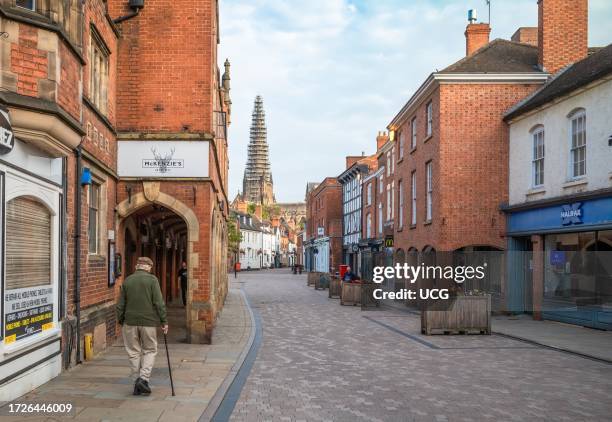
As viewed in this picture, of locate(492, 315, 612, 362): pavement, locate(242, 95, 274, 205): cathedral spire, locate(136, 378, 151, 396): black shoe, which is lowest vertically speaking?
locate(492, 315, 612, 362): pavement

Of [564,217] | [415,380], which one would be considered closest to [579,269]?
[564,217]

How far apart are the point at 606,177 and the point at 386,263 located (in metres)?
18.1

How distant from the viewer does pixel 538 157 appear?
19.5 m

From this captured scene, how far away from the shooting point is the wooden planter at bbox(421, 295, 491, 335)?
15.7 m

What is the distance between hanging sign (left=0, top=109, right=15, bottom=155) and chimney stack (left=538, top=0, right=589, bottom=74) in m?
18.6

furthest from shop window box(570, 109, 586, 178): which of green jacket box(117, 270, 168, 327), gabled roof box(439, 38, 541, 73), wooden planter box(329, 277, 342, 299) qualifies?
wooden planter box(329, 277, 342, 299)

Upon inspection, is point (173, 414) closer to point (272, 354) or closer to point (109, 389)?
point (109, 389)

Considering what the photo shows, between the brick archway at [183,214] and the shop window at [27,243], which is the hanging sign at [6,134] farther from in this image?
the brick archway at [183,214]

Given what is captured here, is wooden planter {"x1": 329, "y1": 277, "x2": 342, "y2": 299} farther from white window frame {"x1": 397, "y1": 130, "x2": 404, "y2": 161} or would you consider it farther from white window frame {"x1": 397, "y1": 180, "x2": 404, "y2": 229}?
white window frame {"x1": 397, "y1": 130, "x2": 404, "y2": 161}

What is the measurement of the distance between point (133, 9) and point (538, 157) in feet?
41.5

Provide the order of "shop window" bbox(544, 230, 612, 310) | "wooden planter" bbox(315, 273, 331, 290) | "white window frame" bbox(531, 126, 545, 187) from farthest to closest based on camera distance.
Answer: "wooden planter" bbox(315, 273, 331, 290) < "white window frame" bbox(531, 126, 545, 187) < "shop window" bbox(544, 230, 612, 310)

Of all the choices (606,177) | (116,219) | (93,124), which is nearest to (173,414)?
(93,124)

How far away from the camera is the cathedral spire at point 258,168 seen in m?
168

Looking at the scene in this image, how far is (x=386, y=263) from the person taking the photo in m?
33.2
